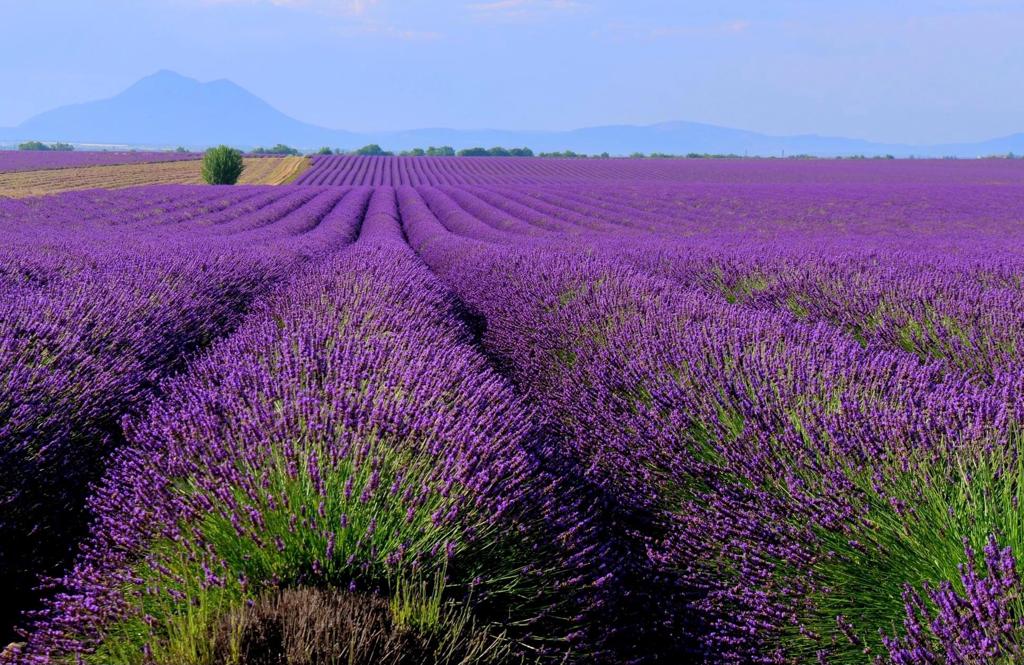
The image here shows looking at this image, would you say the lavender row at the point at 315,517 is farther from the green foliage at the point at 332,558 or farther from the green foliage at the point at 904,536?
the green foliage at the point at 904,536

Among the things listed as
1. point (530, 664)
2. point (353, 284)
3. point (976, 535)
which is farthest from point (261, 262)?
point (976, 535)

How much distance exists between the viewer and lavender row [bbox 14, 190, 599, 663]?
1570 millimetres

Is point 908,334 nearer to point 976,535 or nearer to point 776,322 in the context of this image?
point 776,322

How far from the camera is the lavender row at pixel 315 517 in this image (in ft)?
5.15

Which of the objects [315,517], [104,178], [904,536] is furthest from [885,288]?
[104,178]

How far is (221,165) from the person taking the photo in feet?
111

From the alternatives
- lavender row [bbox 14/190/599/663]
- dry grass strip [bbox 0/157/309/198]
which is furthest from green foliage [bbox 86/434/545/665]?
dry grass strip [bbox 0/157/309/198]

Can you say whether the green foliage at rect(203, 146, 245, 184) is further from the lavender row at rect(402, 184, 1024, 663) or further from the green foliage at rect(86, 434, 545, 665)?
the green foliage at rect(86, 434, 545, 665)

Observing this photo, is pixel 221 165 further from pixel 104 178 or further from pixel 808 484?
pixel 808 484

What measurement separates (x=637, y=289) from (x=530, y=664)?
3.19 meters

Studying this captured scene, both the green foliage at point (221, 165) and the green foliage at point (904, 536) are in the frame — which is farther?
the green foliage at point (221, 165)

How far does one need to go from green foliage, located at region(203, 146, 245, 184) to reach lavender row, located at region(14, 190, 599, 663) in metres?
34.5

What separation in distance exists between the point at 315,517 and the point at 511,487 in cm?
52

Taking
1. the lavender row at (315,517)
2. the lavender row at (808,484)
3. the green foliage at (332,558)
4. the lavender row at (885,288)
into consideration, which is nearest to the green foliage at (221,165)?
the lavender row at (885,288)
